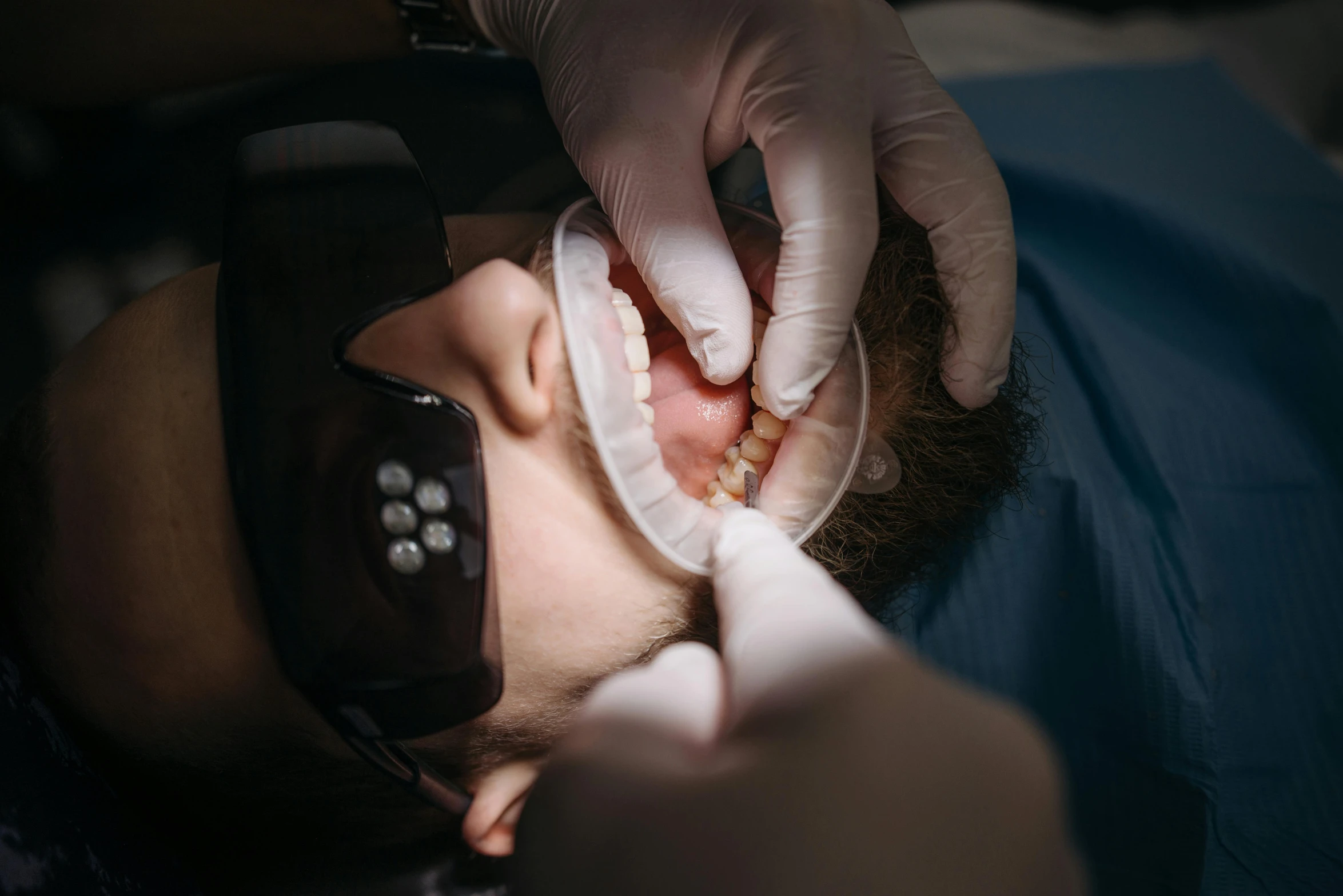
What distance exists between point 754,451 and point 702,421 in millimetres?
75

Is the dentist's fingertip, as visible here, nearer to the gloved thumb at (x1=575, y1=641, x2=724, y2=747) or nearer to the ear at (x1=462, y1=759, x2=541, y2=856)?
the gloved thumb at (x1=575, y1=641, x2=724, y2=747)

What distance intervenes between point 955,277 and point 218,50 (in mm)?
1121

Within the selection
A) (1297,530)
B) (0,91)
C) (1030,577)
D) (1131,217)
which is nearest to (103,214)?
(0,91)

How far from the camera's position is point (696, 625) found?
0.86 metres

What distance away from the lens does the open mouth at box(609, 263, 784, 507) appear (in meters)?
0.90

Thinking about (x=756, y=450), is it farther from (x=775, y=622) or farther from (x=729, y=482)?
(x=775, y=622)

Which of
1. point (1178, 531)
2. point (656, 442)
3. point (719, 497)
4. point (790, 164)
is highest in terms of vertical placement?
point (790, 164)

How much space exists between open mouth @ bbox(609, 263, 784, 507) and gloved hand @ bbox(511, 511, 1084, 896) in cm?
34

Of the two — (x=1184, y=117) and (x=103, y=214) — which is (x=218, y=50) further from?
(x=1184, y=117)

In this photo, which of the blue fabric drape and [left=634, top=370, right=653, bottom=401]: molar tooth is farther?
the blue fabric drape

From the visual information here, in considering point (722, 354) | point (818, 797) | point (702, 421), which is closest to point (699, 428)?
point (702, 421)

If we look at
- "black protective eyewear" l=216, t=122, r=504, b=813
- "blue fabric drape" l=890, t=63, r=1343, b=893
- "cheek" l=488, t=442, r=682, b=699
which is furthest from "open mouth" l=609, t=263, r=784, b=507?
"blue fabric drape" l=890, t=63, r=1343, b=893

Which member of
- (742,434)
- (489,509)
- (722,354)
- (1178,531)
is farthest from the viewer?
(1178,531)

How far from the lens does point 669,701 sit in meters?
0.61
